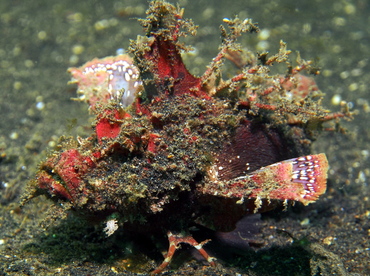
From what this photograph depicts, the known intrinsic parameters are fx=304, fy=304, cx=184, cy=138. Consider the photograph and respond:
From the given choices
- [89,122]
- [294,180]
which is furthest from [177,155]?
[89,122]

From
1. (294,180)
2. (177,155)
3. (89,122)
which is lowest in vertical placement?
(294,180)

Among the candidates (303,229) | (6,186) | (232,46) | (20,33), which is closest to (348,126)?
(303,229)

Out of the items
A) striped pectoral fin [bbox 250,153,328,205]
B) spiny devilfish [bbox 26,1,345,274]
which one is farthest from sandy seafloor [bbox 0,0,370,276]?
striped pectoral fin [bbox 250,153,328,205]

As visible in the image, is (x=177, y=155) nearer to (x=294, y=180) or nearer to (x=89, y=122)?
(x=294, y=180)

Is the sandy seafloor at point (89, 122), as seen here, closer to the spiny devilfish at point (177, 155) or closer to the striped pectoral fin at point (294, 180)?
the spiny devilfish at point (177, 155)

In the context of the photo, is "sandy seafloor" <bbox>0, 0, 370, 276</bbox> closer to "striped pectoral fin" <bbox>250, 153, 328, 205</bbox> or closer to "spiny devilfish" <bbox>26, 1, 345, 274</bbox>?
"spiny devilfish" <bbox>26, 1, 345, 274</bbox>

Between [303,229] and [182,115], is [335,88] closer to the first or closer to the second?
[303,229]
